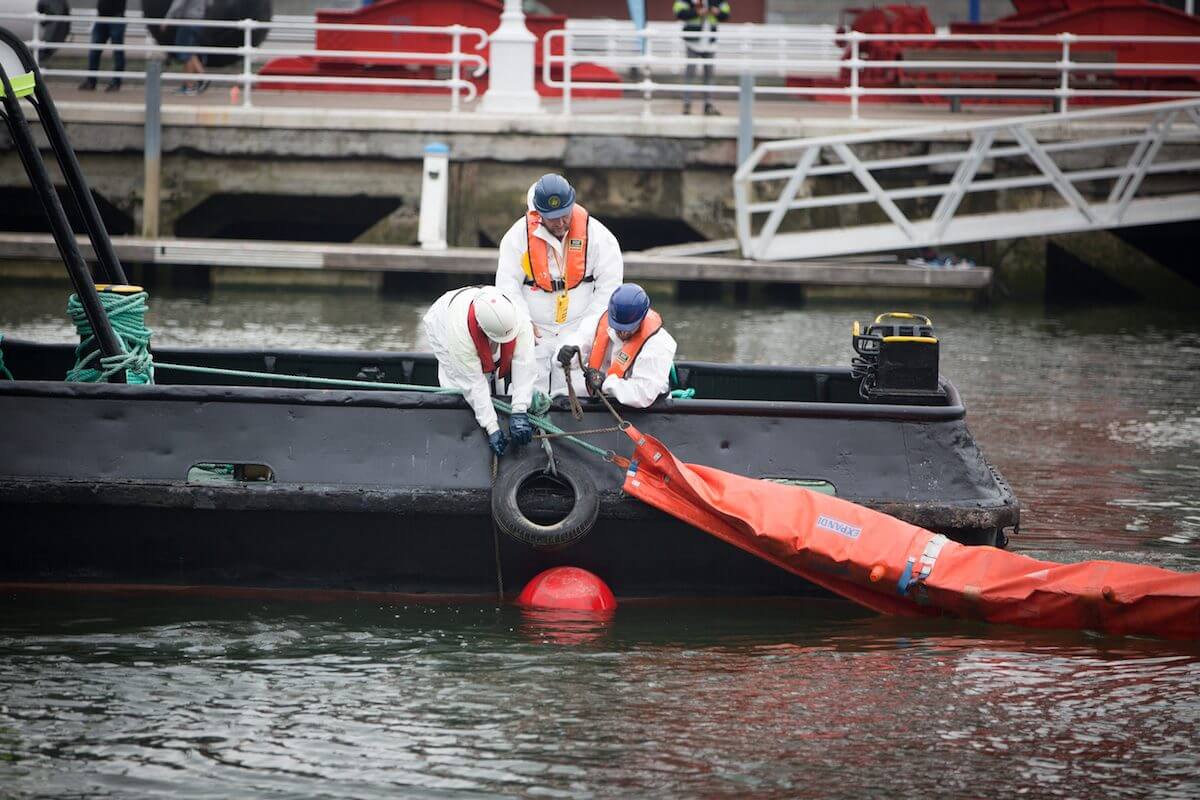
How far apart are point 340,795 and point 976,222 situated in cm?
1294

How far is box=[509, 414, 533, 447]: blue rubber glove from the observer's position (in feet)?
23.1

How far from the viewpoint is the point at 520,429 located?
7043 millimetres

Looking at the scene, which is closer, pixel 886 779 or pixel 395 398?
pixel 886 779

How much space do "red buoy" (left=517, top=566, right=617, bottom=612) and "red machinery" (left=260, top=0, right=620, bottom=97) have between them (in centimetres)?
1372

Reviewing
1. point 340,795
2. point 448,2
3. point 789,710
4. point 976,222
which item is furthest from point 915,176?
point 340,795

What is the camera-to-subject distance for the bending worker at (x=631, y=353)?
717 centimetres

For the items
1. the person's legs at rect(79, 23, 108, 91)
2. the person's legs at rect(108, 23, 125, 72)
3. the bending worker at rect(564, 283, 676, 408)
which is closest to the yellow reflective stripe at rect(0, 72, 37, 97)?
the bending worker at rect(564, 283, 676, 408)

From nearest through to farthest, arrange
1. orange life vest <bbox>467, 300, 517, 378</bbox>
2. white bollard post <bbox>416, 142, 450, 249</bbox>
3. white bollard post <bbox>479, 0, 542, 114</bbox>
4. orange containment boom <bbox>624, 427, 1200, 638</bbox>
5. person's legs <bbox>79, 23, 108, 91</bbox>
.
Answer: orange containment boom <bbox>624, 427, 1200, 638</bbox>, orange life vest <bbox>467, 300, 517, 378</bbox>, white bollard post <bbox>416, 142, 450, 249</bbox>, white bollard post <bbox>479, 0, 542, 114</bbox>, person's legs <bbox>79, 23, 108, 91</bbox>

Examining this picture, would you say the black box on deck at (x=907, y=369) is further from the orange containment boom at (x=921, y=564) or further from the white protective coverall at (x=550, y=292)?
the white protective coverall at (x=550, y=292)

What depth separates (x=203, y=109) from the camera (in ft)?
56.0

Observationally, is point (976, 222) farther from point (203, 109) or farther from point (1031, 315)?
point (203, 109)

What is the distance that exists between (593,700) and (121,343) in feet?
9.89

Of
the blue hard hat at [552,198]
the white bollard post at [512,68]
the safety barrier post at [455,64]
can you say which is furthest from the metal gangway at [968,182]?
the blue hard hat at [552,198]

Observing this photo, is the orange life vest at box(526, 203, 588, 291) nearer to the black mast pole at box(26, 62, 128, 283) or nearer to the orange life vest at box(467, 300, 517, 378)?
the orange life vest at box(467, 300, 517, 378)
